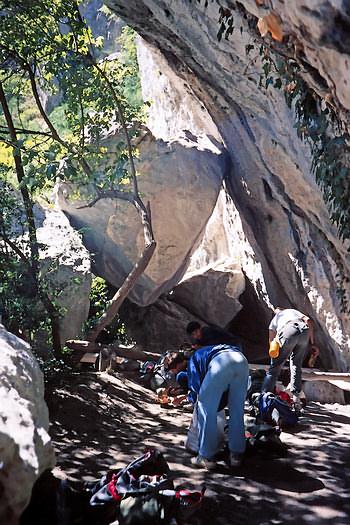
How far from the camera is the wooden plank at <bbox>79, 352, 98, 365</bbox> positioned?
9.80 m

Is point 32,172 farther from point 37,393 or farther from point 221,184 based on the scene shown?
point 221,184

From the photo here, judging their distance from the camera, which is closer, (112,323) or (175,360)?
(175,360)

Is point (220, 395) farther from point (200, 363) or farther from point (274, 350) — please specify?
point (274, 350)

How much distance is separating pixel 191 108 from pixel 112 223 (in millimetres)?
4178

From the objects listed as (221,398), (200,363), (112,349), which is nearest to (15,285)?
(112,349)

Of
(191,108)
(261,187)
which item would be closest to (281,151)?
(261,187)

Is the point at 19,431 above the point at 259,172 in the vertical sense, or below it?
below

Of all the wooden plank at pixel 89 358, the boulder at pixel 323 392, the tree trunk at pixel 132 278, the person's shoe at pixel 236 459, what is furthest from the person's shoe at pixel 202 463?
the boulder at pixel 323 392

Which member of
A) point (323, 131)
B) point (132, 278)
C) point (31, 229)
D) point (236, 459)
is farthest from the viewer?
point (132, 278)

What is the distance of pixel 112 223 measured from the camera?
45.2ft

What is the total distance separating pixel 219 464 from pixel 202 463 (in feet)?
0.51

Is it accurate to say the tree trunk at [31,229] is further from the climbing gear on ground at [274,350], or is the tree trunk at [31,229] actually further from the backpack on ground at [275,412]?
the backpack on ground at [275,412]

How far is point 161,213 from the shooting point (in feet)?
44.5

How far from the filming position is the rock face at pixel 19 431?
2.87m
